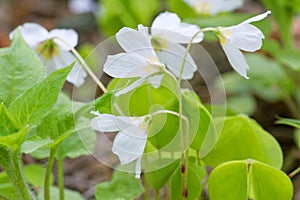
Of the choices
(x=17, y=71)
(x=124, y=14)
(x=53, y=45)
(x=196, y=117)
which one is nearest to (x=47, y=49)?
(x=53, y=45)

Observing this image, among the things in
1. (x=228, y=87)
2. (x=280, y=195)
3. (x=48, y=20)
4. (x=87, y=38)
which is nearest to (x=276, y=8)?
(x=228, y=87)

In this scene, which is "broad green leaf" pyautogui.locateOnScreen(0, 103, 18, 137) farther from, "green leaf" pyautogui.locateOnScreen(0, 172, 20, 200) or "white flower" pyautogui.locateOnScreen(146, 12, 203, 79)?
"white flower" pyautogui.locateOnScreen(146, 12, 203, 79)

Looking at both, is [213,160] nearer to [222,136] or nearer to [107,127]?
[222,136]

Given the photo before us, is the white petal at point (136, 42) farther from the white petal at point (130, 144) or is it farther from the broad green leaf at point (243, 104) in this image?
the broad green leaf at point (243, 104)

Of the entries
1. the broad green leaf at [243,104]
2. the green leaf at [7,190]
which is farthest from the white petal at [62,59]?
the broad green leaf at [243,104]

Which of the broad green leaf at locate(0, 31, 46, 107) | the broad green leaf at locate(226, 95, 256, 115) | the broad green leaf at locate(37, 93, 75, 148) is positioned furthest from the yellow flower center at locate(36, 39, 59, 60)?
the broad green leaf at locate(226, 95, 256, 115)
